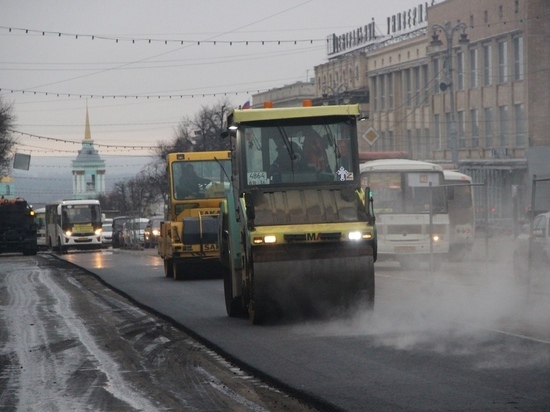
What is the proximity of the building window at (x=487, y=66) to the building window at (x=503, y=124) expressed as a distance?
2.42 meters

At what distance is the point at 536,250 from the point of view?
23594mm

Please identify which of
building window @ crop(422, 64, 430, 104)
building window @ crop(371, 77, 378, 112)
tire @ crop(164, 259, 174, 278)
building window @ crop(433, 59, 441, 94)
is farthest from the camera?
building window @ crop(371, 77, 378, 112)

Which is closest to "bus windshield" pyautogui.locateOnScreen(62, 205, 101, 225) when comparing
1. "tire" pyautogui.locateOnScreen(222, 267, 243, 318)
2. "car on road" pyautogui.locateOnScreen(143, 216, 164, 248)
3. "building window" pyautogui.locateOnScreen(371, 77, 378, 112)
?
"car on road" pyautogui.locateOnScreen(143, 216, 164, 248)

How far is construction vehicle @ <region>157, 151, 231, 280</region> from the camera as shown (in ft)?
103

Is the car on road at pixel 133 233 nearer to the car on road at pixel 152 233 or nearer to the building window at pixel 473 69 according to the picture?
the car on road at pixel 152 233

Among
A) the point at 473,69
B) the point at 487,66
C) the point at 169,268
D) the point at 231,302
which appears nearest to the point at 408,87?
the point at 473,69

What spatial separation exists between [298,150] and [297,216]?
1181 millimetres

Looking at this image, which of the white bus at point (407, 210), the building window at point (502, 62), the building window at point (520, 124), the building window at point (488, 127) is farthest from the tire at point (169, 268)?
the building window at point (488, 127)

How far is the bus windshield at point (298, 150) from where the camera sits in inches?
719

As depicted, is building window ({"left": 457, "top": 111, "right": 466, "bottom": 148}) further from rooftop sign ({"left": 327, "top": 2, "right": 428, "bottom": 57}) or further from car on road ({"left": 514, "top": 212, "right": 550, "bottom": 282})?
car on road ({"left": 514, "top": 212, "right": 550, "bottom": 282})

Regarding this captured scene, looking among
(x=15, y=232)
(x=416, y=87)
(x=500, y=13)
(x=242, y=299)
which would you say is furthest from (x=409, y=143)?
(x=242, y=299)

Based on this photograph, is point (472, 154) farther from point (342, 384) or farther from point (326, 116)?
point (342, 384)

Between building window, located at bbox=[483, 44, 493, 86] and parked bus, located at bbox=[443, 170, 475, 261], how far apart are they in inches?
1359

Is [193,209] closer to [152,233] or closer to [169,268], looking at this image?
[169,268]
